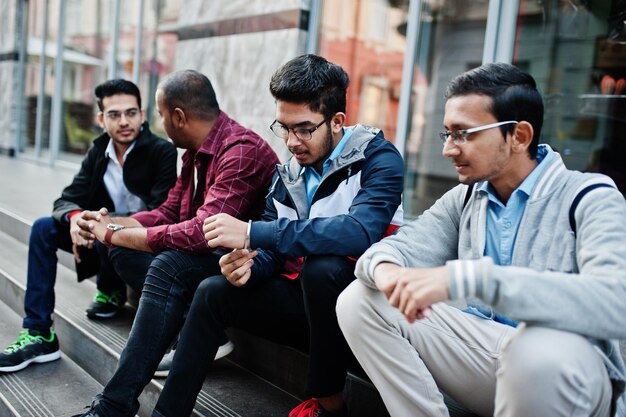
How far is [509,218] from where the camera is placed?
6.27 ft

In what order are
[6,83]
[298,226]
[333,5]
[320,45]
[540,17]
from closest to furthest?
[298,226]
[320,45]
[333,5]
[540,17]
[6,83]

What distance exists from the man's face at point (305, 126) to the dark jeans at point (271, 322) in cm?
49

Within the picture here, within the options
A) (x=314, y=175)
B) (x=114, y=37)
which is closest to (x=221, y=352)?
(x=314, y=175)

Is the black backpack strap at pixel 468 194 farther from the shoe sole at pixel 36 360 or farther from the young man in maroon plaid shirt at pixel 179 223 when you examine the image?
the shoe sole at pixel 36 360

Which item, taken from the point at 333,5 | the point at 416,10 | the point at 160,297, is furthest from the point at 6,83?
the point at 160,297

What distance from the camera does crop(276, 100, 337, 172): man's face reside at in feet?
7.87

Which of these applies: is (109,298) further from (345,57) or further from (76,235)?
(345,57)

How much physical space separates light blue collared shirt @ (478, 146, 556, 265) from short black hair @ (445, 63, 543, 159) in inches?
3.6

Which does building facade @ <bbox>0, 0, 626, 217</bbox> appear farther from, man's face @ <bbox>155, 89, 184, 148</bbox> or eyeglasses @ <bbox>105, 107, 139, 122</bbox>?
man's face @ <bbox>155, 89, 184, 148</bbox>

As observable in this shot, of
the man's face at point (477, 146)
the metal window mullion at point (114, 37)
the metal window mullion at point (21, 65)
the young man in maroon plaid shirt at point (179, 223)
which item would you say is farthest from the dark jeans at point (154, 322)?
the metal window mullion at point (21, 65)

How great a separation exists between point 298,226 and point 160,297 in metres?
0.70

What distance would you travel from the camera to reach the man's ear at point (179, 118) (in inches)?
117

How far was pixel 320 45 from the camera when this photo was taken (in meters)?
5.30

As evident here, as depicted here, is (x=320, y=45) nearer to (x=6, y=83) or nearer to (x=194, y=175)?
(x=194, y=175)
